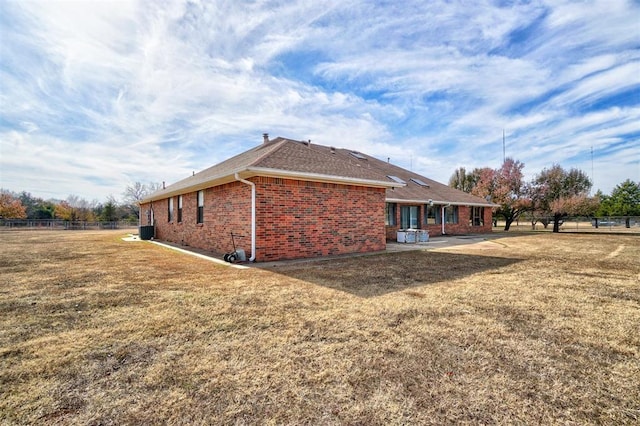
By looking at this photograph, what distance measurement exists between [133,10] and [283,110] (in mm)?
8158

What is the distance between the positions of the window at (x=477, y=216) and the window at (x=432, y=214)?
4.64m

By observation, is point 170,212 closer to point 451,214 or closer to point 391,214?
point 391,214

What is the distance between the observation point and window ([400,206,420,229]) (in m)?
17.4

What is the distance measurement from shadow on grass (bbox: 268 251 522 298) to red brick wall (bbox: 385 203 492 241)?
6.72m

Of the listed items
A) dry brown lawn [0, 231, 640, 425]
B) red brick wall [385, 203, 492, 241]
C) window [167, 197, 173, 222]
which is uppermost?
window [167, 197, 173, 222]

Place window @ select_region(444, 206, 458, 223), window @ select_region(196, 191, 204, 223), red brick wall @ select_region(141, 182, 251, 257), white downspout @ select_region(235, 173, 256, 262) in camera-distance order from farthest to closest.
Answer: window @ select_region(444, 206, 458, 223), window @ select_region(196, 191, 204, 223), red brick wall @ select_region(141, 182, 251, 257), white downspout @ select_region(235, 173, 256, 262)

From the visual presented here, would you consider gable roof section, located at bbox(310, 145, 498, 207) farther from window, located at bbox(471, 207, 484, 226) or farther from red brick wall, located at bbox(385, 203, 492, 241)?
window, located at bbox(471, 207, 484, 226)

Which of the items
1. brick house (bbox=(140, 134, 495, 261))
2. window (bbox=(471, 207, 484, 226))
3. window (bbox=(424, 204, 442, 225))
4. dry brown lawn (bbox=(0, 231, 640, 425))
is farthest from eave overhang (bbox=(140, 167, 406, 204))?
window (bbox=(471, 207, 484, 226))

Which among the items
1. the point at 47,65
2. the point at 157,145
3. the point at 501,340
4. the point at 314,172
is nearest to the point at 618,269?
the point at 501,340

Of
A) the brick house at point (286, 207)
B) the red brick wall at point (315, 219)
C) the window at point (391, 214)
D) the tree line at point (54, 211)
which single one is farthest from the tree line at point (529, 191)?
the tree line at point (54, 211)

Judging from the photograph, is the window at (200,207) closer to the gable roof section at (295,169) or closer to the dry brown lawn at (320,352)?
the gable roof section at (295,169)

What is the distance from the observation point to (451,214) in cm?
2053

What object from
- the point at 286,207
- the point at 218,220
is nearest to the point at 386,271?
the point at 286,207

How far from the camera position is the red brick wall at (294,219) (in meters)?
8.91
